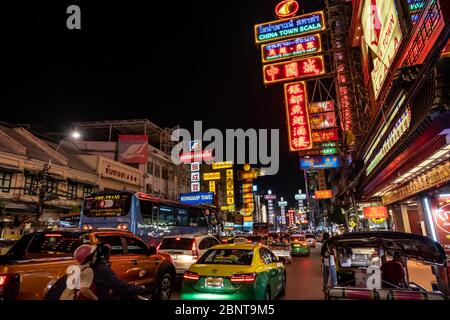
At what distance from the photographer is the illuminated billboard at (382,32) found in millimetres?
10922

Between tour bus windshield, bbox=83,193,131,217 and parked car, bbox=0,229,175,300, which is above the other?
tour bus windshield, bbox=83,193,131,217

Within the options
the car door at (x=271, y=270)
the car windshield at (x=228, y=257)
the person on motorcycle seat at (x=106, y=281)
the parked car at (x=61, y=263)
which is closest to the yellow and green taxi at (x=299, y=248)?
the car door at (x=271, y=270)

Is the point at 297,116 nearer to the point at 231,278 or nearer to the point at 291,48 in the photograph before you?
the point at 291,48

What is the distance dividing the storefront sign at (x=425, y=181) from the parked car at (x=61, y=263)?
10024mm

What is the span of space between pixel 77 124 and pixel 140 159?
14.2 meters

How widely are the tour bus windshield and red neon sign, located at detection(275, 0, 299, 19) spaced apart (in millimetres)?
18437

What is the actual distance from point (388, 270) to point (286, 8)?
22.4 metres

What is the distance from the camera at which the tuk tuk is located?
4.43m

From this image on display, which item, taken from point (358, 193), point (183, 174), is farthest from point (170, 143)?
point (358, 193)

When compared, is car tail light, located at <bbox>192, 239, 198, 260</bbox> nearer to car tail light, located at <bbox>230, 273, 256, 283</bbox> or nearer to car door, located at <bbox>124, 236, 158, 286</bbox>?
car door, located at <bbox>124, 236, 158, 286</bbox>

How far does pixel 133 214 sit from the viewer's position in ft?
47.3

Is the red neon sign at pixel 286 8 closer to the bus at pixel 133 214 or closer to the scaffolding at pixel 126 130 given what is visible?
the bus at pixel 133 214

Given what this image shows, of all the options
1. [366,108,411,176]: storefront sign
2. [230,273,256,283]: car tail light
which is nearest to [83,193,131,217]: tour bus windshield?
[230,273,256,283]: car tail light

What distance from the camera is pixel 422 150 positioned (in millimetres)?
8617
